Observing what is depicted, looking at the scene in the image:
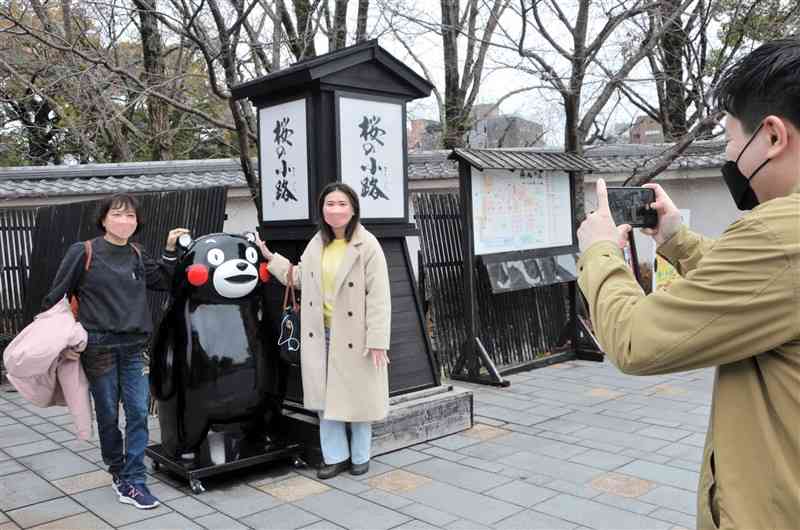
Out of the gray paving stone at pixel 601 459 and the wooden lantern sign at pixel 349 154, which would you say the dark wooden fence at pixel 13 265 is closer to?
the wooden lantern sign at pixel 349 154

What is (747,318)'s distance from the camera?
1.36 m

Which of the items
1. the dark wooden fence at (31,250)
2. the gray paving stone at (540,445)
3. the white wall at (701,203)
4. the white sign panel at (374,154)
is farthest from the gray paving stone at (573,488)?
the white wall at (701,203)

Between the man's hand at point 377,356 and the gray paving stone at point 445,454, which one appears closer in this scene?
the man's hand at point 377,356

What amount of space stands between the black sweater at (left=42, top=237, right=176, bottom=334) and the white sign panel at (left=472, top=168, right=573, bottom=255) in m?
4.25

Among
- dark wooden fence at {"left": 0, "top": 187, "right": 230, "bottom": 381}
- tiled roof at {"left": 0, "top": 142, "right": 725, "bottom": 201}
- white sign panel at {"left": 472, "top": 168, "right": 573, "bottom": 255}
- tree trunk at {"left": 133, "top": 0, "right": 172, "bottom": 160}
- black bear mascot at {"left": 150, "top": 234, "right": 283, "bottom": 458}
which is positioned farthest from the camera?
tiled roof at {"left": 0, "top": 142, "right": 725, "bottom": 201}

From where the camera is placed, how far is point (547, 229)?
8586mm

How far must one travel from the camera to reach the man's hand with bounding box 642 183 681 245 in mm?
2061

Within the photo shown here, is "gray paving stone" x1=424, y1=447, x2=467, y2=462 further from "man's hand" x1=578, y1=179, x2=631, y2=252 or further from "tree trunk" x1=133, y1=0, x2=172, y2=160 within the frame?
"tree trunk" x1=133, y1=0, x2=172, y2=160

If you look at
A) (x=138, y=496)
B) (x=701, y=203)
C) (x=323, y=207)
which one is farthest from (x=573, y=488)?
(x=701, y=203)

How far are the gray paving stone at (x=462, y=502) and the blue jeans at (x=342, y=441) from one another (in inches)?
20.9

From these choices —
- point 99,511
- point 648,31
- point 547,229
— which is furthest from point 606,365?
point 99,511

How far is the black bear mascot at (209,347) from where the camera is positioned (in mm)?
4574

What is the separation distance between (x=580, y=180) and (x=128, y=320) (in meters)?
7.00

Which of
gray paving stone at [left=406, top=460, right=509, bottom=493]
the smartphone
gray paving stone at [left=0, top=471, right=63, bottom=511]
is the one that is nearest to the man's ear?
the smartphone
